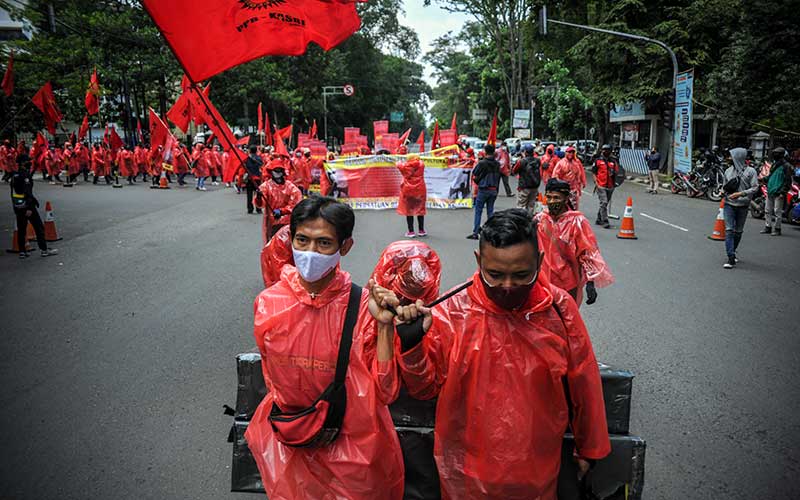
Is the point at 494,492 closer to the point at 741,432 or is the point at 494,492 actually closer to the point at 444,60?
the point at 741,432

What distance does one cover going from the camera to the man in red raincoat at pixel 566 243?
14.0 ft

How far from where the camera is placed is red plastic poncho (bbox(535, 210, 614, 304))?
14.0 feet

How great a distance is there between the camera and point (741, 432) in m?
3.83

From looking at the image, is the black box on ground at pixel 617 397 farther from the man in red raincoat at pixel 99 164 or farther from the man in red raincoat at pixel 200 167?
the man in red raincoat at pixel 99 164

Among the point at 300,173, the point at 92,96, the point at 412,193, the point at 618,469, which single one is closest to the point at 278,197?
the point at 412,193

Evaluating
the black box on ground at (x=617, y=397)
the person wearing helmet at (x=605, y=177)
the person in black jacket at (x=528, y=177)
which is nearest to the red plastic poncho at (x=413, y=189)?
the person in black jacket at (x=528, y=177)

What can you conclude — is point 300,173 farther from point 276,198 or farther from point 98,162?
point 98,162

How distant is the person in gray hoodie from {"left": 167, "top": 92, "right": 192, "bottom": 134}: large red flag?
885cm

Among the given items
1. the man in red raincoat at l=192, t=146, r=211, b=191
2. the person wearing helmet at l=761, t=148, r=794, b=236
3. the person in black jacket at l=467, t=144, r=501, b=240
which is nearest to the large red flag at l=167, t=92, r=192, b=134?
the person in black jacket at l=467, t=144, r=501, b=240

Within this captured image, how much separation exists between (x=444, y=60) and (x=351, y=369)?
74.3 meters

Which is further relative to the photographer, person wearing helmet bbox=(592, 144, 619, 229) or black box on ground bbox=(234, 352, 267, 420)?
person wearing helmet bbox=(592, 144, 619, 229)

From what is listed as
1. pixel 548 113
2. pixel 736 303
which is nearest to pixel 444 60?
pixel 548 113

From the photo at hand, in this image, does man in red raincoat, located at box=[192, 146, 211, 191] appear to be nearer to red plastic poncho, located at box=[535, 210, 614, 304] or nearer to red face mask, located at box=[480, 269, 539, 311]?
red plastic poncho, located at box=[535, 210, 614, 304]

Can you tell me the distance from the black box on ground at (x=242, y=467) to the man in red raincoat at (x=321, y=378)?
1.79ft
